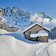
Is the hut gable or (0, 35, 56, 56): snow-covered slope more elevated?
the hut gable

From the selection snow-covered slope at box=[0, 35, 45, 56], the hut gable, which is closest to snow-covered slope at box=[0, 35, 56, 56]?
snow-covered slope at box=[0, 35, 45, 56]

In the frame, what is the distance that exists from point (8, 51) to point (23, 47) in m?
0.79

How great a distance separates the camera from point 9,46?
7141mm

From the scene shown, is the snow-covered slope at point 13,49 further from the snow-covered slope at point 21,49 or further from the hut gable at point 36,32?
the hut gable at point 36,32

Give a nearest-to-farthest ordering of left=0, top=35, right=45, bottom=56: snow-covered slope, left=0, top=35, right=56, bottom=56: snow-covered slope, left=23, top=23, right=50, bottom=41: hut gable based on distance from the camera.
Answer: left=0, top=35, right=56, bottom=56: snow-covered slope, left=0, top=35, right=45, bottom=56: snow-covered slope, left=23, top=23, right=50, bottom=41: hut gable

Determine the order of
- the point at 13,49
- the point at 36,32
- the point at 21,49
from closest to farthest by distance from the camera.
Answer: the point at 13,49
the point at 21,49
the point at 36,32

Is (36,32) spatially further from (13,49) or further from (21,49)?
(13,49)

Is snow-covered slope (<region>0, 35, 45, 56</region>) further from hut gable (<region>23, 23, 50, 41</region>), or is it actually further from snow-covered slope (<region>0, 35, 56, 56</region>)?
hut gable (<region>23, 23, 50, 41</region>)

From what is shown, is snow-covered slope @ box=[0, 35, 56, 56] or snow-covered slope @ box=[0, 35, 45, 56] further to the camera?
snow-covered slope @ box=[0, 35, 45, 56]

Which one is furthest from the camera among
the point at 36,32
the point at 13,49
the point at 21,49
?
the point at 36,32

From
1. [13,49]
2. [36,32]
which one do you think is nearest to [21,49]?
[13,49]

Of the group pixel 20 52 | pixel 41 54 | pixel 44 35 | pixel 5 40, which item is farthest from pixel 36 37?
pixel 41 54

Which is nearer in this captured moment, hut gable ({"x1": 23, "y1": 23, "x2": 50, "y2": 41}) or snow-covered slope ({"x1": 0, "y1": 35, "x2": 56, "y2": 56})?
snow-covered slope ({"x1": 0, "y1": 35, "x2": 56, "y2": 56})

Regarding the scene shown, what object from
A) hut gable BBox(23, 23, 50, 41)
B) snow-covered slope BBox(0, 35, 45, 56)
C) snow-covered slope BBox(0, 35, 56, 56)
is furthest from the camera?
hut gable BBox(23, 23, 50, 41)
